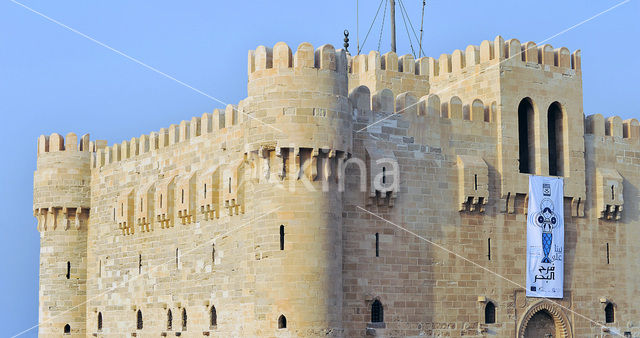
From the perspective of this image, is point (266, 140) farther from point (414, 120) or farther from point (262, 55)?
point (414, 120)

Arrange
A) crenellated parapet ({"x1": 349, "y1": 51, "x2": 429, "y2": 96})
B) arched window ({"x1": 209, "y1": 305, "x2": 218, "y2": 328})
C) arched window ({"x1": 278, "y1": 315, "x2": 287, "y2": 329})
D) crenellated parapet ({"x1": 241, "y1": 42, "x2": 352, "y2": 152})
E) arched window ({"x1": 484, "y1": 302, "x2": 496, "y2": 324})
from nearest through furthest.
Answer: arched window ({"x1": 278, "y1": 315, "x2": 287, "y2": 329}) → crenellated parapet ({"x1": 241, "y1": 42, "x2": 352, "y2": 152}) → arched window ({"x1": 484, "y1": 302, "x2": 496, "y2": 324}) → arched window ({"x1": 209, "y1": 305, "x2": 218, "y2": 328}) → crenellated parapet ({"x1": 349, "y1": 51, "x2": 429, "y2": 96})

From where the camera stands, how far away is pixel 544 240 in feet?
117

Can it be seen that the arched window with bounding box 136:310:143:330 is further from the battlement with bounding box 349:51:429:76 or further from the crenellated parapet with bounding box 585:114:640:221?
the crenellated parapet with bounding box 585:114:640:221

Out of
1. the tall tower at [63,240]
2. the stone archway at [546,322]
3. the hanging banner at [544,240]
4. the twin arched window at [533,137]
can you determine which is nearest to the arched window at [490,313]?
the stone archway at [546,322]

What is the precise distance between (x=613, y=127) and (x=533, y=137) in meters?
3.78

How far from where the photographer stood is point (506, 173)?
115ft

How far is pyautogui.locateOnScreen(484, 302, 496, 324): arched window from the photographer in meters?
34.7

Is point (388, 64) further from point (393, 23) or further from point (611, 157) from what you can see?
point (611, 157)

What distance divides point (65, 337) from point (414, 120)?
700 inches

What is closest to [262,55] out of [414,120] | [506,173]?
[414,120]

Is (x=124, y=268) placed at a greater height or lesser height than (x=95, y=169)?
lesser

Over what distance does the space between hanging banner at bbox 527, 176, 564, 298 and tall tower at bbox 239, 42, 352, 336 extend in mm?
7308

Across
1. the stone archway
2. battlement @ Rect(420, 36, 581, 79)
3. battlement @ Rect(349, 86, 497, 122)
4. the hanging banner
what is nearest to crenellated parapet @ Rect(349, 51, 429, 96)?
battlement @ Rect(420, 36, 581, 79)

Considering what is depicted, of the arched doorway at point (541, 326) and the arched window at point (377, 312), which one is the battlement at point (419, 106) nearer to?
the arched window at point (377, 312)
